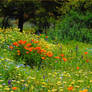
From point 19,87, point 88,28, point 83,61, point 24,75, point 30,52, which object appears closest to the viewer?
point 19,87

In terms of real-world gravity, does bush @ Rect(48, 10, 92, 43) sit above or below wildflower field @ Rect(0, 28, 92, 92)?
above

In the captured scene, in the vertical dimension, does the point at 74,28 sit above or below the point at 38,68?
above

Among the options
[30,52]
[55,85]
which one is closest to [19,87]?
[55,85]

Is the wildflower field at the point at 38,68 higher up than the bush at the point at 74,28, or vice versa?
the bush at the point at 74,28

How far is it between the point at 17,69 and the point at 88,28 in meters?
7.47

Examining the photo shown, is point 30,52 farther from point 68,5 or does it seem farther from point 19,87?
point 68,5

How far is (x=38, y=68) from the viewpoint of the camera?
16.5 feet

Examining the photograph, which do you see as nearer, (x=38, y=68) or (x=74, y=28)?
(x=38, y=68)

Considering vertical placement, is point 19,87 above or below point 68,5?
below

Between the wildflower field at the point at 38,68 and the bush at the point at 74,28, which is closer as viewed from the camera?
the wildflower field at the point at 38,68

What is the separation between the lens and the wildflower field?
11.2 ft

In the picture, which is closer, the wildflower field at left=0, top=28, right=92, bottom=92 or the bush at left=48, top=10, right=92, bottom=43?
the wildflower field at left=0, top=28, right=92, bottom=92

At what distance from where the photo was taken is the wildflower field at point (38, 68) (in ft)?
11.2

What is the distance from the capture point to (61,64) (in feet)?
18.2
